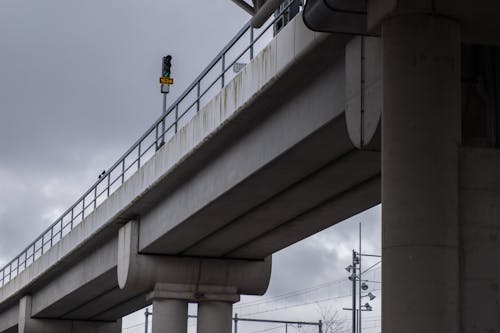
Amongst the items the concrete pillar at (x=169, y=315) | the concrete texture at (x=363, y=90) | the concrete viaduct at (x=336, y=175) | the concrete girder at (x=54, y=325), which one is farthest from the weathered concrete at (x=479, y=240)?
the concrete girder at (x=54, y=325)

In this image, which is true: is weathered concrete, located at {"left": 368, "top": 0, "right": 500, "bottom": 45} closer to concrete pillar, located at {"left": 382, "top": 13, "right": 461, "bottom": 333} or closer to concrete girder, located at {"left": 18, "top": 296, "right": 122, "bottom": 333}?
concrete pillar, located at {"left": 382, "top": 13, "right": 461, "bottom": 333}

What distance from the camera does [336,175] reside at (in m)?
22.9

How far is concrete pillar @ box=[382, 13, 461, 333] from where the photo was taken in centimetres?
1338

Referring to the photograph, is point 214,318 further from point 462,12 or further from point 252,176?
point 462,12

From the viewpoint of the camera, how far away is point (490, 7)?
14062 mm

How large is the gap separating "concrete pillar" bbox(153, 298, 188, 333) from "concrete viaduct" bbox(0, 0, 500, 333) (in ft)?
0.14

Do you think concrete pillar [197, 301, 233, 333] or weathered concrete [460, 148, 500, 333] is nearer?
weathered concrete [460, 148, 500, 333]

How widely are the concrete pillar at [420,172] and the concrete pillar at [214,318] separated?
71.2 ft

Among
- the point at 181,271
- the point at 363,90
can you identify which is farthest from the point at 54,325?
the point at 363,90

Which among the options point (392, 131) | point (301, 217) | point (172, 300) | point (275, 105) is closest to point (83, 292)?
point (172, 300)

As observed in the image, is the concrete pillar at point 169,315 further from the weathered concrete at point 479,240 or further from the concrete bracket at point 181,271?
the weathered concrete at point 479,240

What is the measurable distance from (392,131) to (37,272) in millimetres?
33270

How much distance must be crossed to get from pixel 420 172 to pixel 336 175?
9209mm

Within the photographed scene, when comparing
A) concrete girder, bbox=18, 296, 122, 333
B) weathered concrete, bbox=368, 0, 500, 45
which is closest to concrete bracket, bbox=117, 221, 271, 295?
concrete girder, bbox=18, 296, 122, 333
